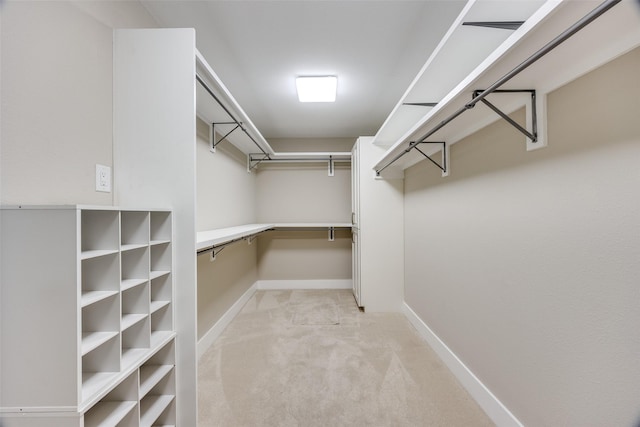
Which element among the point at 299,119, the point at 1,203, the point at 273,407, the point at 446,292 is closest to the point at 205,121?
the point at 299,119

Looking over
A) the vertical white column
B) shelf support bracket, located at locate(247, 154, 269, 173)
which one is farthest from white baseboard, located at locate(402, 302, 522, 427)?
shelf support bracket, located at locate(247, 154, 269, 173)

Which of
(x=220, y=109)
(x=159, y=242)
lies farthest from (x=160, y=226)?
(x=220, y=109)

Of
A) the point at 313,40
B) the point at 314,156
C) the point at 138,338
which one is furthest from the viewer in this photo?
the point at 314,156

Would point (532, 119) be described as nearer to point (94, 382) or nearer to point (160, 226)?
point (160, 226)

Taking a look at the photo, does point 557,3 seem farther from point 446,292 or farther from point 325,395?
point 325,395

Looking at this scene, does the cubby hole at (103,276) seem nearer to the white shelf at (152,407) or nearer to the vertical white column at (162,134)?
the vertical white column at (162,134)

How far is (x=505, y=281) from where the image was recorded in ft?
4.49

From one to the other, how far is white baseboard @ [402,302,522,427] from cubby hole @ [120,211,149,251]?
193 centimetres

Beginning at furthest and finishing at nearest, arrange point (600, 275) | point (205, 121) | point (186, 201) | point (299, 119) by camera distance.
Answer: point (299, 119) → point (205, 121) → point (186, 201) → point (600, 275)

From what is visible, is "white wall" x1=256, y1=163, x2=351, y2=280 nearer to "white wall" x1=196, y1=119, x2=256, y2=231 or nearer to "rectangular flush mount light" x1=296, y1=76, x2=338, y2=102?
"white wall" x1=196, y1=119, x2=256, y2=231

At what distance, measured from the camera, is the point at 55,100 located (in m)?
1.01

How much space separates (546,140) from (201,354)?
2.60 metres

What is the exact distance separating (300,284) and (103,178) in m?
3.09

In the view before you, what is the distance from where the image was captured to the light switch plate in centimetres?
118
